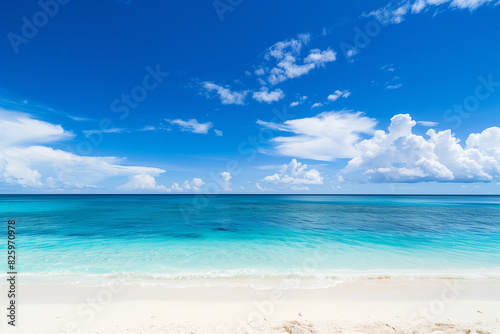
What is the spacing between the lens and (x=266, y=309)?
23.4 feet

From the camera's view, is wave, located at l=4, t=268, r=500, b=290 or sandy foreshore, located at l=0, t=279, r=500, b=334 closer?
sandy foreshore, located at l=0, t=279, r=500, b=334

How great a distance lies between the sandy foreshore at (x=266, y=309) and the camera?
5891mm

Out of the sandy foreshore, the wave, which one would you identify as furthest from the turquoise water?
the sandy foreshore

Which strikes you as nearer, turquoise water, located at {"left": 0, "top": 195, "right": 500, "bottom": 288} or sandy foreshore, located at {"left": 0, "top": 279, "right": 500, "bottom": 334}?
sandy foreshore, located at {"left": 0, "top": 279, "right": 500, "bottom": 334}

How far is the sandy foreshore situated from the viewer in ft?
19.3

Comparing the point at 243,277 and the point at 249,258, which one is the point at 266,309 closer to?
the point at 243,277

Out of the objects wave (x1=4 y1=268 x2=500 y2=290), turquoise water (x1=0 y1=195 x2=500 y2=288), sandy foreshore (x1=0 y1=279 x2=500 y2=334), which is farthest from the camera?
turquoise water (x1=0 y1=195 x2=500 y2=288)

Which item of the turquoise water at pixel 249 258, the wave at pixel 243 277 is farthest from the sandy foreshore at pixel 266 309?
the turquoise water at pixel 249 258

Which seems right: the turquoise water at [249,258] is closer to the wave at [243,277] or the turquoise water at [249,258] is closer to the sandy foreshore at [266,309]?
the wave at [243,277]

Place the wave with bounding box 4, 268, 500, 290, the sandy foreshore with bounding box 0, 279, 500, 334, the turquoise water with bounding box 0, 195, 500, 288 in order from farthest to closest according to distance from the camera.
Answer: the turquoise water with bounding box 0, 195, 500, 288
the wave with bounding box 4, 268, 500, 290
the sandy foreshore with bounding box 0, 279, 500, 334

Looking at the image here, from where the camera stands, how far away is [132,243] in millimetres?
16859

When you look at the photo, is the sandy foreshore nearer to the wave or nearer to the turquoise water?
the wave

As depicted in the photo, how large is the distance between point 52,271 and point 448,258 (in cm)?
2299

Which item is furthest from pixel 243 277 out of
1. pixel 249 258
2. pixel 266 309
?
pixel 266 309
